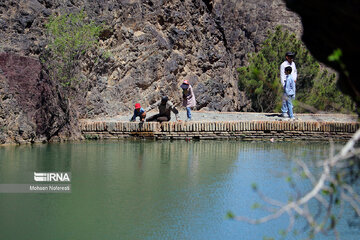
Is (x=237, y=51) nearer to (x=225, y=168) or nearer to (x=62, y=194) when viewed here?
(x=225, y=168)

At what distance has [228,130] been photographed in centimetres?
1565

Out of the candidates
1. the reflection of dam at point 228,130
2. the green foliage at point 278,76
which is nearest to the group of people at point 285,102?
the reflection of dam at point 228,130

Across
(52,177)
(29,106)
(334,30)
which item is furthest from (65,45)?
(334,30)

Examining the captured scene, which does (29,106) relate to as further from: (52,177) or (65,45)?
(52,177)

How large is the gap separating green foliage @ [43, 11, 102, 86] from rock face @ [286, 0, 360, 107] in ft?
40.2

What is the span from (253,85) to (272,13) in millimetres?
7434

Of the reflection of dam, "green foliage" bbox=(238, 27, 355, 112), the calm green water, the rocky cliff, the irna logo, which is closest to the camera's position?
the calm green water

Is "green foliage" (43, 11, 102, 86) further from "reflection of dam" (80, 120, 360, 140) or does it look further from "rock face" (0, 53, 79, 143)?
"reflection of dam" (80, 120, 360, 140)

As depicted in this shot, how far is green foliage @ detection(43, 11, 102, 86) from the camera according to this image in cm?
1606

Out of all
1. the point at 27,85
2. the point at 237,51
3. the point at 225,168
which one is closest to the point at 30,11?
the point at 27,85

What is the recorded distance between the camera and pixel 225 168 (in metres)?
11.2

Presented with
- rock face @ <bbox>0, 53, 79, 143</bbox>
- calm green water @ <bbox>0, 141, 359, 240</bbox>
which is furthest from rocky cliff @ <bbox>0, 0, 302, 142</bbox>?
calm green water @ <bbox>0, 141, 359, 240</bbox>

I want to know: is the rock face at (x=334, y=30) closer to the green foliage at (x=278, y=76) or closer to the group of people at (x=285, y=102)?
the group of people at (x=285, y=102)

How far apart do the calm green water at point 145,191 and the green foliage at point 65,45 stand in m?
2.92
